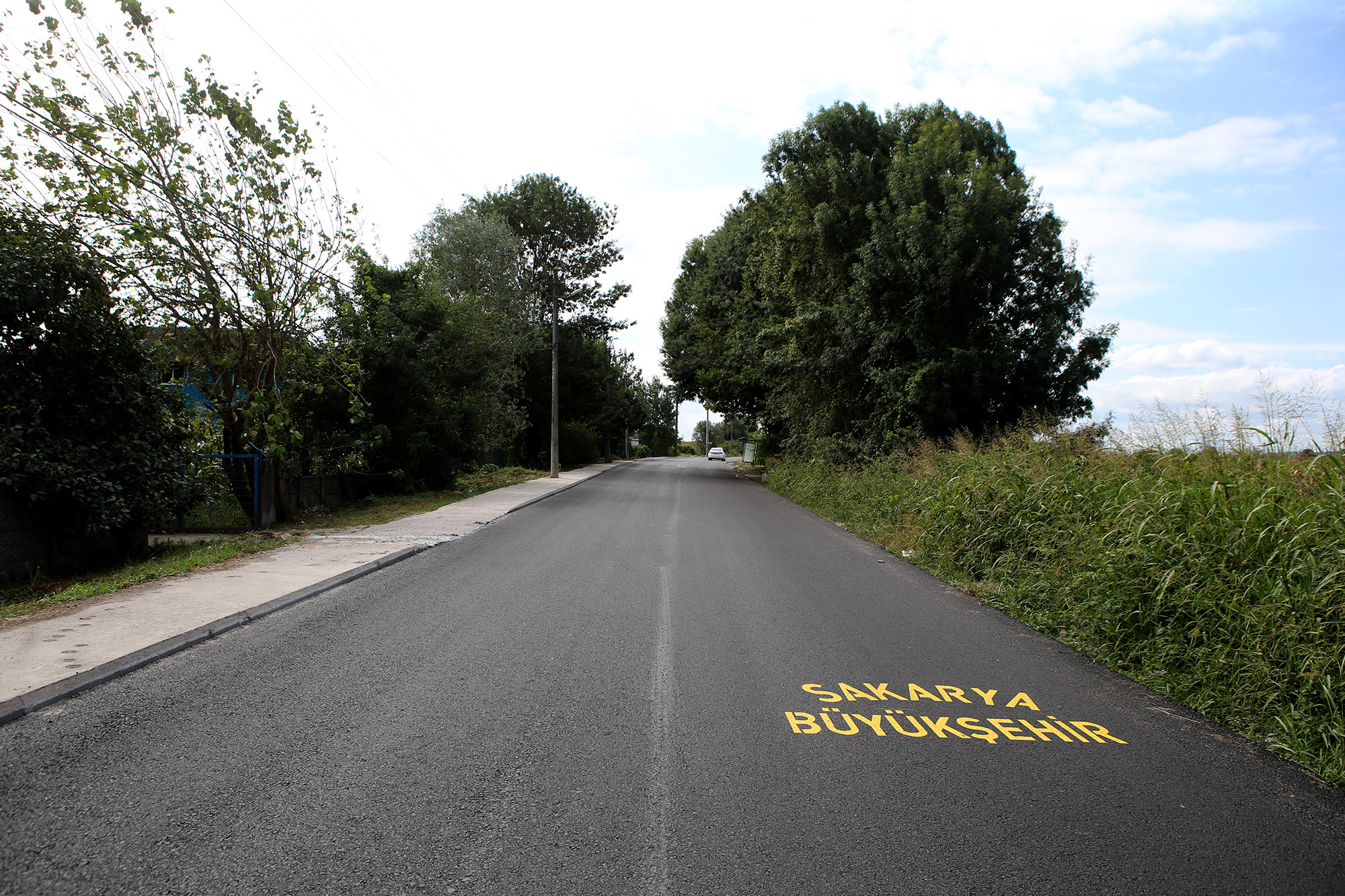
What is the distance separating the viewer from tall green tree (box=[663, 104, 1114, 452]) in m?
16.1

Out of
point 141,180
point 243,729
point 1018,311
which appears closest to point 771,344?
point 1018,311

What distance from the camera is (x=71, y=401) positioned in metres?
8.25

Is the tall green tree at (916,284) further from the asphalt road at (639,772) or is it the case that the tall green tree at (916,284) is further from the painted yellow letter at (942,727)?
the painted yellow letter at (942,727)

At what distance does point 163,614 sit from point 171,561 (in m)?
3.19

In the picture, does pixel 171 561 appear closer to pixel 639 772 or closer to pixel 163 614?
pixel 163 614

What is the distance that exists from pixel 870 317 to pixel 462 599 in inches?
539

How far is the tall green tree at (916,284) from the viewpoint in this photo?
16.1m

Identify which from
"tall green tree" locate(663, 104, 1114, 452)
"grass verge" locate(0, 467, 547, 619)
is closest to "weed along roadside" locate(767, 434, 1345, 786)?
"grass verge" locate(0, 467, 547, 619)

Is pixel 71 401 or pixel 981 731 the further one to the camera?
pixel 71 401

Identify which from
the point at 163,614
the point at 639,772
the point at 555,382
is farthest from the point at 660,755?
the point at 555,382

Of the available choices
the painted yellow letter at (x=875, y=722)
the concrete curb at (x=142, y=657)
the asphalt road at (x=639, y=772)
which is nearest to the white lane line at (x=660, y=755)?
the asphalt road at (x=639, y=772)

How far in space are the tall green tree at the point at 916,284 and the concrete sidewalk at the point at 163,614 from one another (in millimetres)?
11762

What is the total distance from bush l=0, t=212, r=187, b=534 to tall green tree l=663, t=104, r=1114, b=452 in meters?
14.2

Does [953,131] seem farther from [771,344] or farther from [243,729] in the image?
[243,729]
